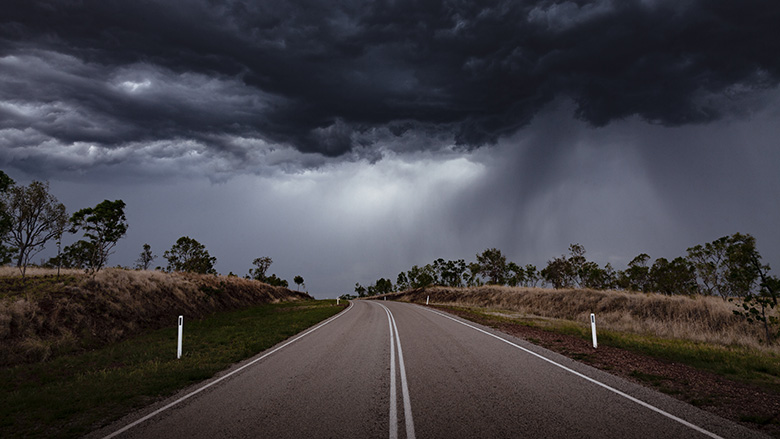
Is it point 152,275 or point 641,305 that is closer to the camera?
point 152,275

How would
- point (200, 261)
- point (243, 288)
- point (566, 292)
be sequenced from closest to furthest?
point (566, 292) < point (243, 288) < point (200, 261)

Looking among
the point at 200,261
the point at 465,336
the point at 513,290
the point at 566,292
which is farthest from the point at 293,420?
the point at 200,261

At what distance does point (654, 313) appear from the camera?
25.0 m

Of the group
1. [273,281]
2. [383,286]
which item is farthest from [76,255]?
[383,286]

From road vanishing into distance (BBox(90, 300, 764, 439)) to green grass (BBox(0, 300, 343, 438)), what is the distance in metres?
0.77

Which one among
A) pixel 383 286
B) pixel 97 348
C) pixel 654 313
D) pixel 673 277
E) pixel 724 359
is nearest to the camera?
pixel 724 359

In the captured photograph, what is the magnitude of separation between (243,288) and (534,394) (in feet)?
131

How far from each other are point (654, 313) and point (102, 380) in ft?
100

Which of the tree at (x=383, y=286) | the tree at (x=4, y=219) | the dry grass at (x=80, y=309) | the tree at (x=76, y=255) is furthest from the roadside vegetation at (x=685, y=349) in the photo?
the tree at (x=383, y=286)

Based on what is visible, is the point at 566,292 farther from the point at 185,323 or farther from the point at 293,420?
the point at 293,420

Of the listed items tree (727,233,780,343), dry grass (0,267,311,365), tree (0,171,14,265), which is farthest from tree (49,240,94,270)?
tree (727,233,780,343)

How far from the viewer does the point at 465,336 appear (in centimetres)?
1569

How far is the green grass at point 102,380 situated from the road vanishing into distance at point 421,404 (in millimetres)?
771

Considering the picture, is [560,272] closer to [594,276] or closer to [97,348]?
[594,276]
